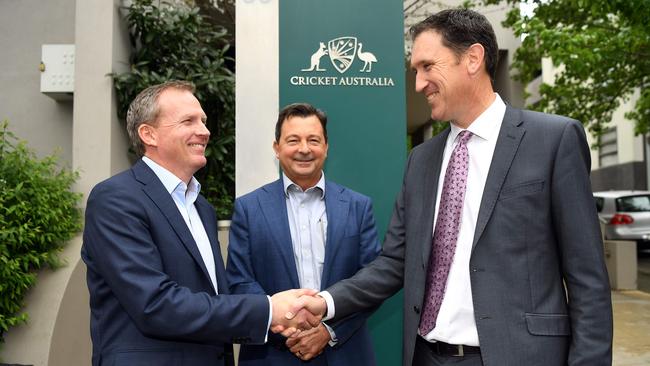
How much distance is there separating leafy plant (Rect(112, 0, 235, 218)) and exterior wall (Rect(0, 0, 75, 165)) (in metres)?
0.94

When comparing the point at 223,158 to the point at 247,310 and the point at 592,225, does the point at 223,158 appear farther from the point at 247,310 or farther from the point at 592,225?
the point at 592,225

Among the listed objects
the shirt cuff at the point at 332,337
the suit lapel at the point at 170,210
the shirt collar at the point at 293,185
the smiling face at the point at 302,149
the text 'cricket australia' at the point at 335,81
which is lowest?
the shirt cuff at the point at 332,337

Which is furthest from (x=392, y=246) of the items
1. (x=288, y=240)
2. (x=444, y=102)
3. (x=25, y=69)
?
(x=25, y=69)

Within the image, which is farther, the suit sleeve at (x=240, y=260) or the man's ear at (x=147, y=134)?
the suit sleeve at (x=240, y=260)

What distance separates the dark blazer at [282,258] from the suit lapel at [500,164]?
96cm

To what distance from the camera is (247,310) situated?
234 centimetres

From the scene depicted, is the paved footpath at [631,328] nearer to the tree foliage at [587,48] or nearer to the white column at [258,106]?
the tree foliage at [587,48]

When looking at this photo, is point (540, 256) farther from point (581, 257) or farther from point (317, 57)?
point (317, 57)

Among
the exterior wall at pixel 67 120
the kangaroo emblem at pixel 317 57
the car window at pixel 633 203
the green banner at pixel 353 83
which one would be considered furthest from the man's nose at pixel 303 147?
the car window at pixel 633 203

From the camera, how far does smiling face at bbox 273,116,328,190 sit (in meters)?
2.93

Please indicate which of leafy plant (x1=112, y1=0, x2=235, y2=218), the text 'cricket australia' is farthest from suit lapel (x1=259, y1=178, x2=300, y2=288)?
leafy plant (x1=112, y1=0, x2=235, y2=218)

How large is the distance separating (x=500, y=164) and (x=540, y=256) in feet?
1.12

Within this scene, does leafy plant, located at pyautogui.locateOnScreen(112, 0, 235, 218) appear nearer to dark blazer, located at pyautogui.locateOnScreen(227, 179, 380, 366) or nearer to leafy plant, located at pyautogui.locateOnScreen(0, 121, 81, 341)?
leafy plant, located at pyautogui.locateOnScreen(0, 121, 81, 341)

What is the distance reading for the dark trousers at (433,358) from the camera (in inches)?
81.3
